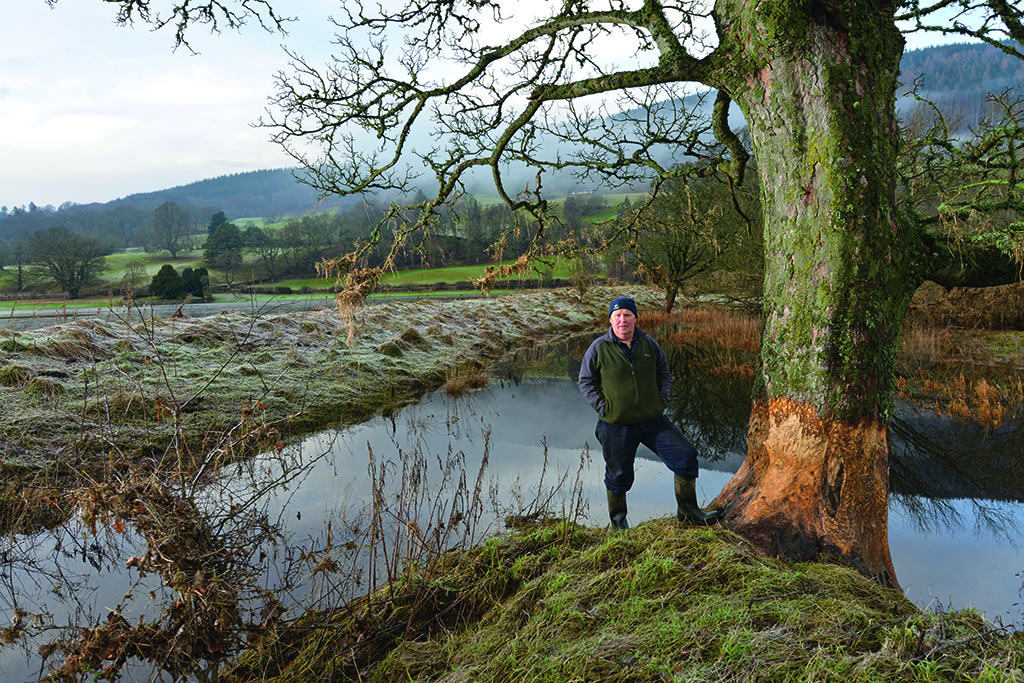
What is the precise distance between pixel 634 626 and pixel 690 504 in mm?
1913

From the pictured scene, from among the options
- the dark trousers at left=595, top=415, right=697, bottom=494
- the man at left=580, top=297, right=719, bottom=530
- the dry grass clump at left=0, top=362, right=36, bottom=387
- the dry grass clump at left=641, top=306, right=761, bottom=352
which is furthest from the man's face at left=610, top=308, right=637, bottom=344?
the dry grass clump at left=641, top=306, right=761, bottom=352

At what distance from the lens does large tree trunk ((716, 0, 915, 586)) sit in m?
4.14

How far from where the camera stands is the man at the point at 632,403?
4590 mm

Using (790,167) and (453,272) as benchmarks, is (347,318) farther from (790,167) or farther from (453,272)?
(453,272)

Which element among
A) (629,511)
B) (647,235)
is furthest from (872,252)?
(647,235)

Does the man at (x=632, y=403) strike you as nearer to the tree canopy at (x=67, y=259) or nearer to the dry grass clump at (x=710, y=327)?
the dry grass clump at (x=710, y=327)

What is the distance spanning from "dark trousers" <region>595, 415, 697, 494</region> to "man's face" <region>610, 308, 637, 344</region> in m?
0.83

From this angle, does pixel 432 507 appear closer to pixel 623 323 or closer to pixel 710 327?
pixel 623 323

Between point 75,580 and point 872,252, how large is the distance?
24.9 feet

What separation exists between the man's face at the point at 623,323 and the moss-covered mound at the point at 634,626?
174 cm

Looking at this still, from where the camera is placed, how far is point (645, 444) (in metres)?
4.73

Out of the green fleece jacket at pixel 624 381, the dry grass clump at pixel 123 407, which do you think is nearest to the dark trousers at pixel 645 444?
the green fleece jacket at pixel 624 381

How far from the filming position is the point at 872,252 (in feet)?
13.6

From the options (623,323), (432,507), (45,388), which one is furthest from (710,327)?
(45,388)
